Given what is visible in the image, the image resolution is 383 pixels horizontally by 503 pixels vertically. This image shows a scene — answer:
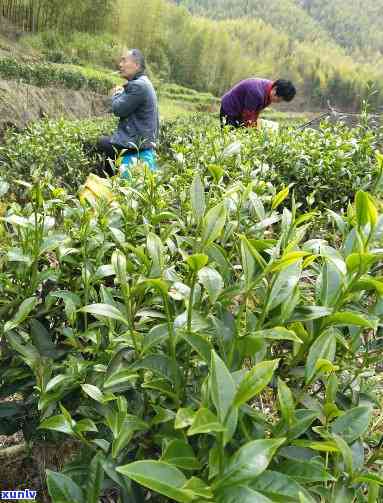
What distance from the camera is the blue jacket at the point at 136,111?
163 inches

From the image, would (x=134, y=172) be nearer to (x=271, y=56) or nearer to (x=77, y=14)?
(x=77, y=14)

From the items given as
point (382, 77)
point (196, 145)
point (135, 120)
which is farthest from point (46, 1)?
point (382, 77)

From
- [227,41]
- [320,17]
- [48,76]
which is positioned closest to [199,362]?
[48,76]

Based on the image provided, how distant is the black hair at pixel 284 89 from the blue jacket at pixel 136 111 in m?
1.38

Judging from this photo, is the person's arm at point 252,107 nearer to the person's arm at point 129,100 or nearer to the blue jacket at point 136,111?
the blue jacket at point 136,111

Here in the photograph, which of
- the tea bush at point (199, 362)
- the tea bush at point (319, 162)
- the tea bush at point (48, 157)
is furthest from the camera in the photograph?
the tea bush at point (48, 157)

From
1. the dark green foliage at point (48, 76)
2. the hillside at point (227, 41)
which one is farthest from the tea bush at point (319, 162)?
the dark green foliage at point (48, 76)

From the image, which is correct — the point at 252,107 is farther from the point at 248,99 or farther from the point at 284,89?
the point at 284,89

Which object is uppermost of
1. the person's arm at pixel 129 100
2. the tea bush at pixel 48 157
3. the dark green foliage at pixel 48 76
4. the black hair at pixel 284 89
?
the black hair at pixel 284 89

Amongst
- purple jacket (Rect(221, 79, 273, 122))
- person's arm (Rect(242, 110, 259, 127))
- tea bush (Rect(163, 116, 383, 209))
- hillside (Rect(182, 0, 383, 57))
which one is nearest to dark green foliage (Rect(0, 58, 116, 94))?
purple jacket (Rect(221, 79, 273, 122))

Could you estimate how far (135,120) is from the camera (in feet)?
14.0

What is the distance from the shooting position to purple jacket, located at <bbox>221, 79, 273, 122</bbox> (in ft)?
15.8

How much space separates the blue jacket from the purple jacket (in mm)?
1025

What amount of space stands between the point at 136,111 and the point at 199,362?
3719mm
